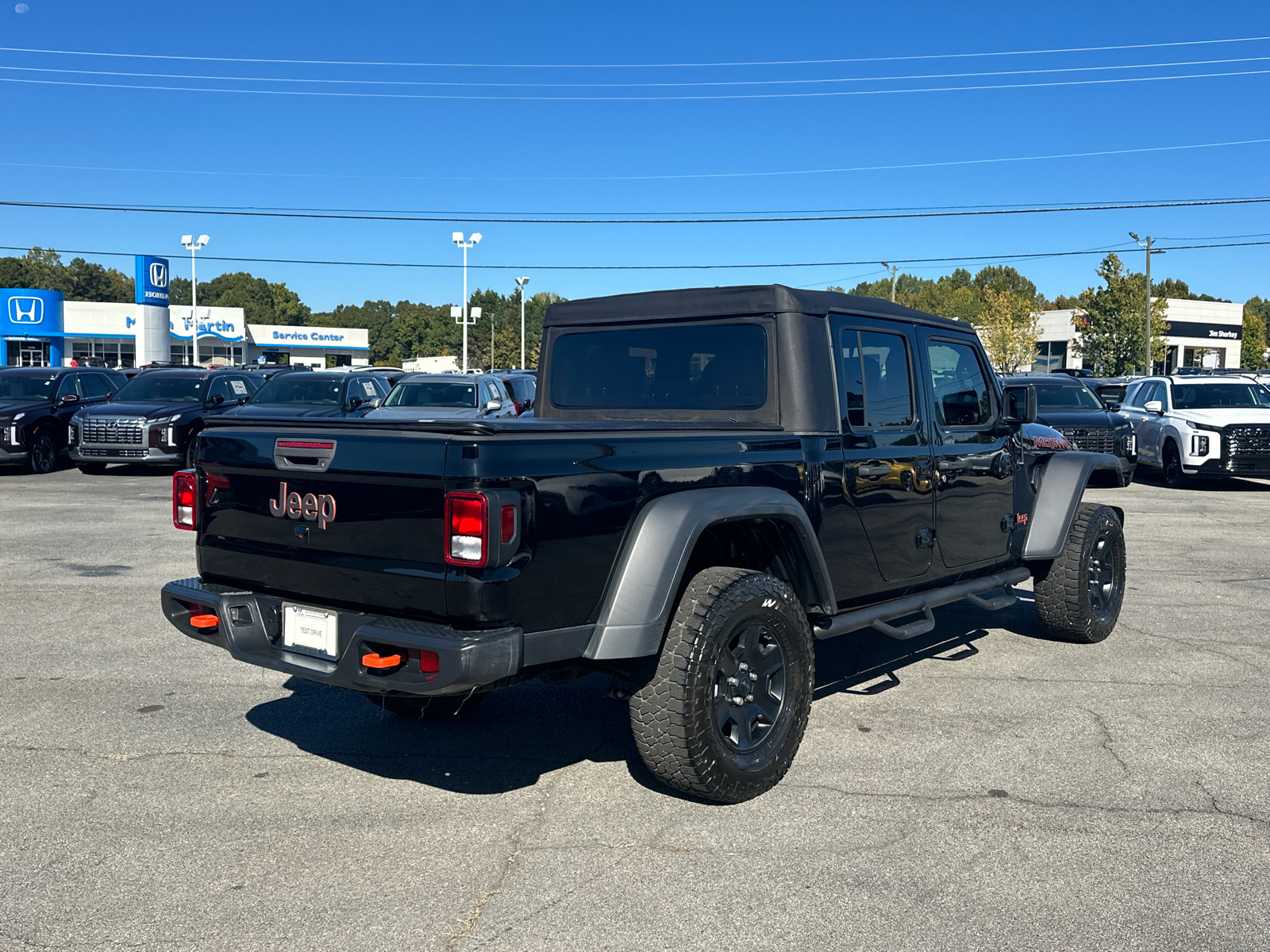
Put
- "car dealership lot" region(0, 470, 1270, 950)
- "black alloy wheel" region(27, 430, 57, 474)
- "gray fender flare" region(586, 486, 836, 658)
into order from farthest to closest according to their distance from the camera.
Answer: "black alloy wheel" region(27, 430, 57, 474)
"gray fender flare" region(586, 486, 836, 658)
"car dealership lot" region(0, 470, 1270, 950)

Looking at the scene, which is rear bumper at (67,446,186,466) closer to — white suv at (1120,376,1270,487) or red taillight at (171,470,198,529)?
red taillight at (171,470,198,529)

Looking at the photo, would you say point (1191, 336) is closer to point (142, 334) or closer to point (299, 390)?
point (142, 334)

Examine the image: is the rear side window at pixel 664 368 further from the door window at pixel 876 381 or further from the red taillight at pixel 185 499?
the red taillight at pixel 185 499

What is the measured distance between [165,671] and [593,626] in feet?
11.0

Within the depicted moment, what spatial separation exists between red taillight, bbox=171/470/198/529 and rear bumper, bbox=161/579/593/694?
0.52 metres

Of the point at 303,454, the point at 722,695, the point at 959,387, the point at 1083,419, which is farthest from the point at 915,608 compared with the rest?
the point at 1083,419

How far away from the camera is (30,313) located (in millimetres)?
63125

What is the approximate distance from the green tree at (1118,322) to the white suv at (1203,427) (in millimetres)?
41302

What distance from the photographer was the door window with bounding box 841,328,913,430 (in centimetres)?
503

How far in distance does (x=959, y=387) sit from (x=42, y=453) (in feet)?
55.5

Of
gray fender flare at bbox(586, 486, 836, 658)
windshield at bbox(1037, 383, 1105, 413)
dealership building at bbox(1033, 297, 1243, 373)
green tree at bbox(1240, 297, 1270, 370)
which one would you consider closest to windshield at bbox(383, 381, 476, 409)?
windshield at bbox(1037, 383, 1105, 413)

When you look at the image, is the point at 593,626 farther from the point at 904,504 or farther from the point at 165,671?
the point at 165,671

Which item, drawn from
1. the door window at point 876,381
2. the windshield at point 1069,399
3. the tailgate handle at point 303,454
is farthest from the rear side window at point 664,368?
the windshield at point 1069,399

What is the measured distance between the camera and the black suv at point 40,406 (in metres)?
17.6
